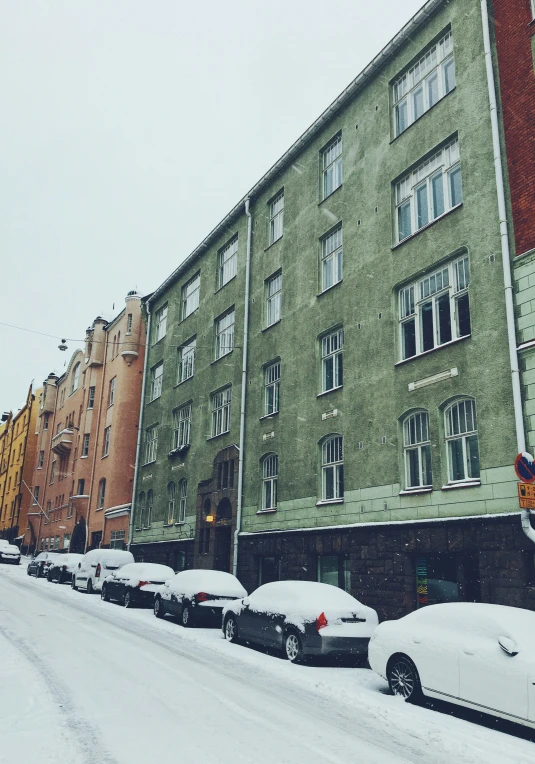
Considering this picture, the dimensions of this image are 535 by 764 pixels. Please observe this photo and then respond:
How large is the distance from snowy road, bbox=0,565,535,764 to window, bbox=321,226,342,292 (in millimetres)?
12057

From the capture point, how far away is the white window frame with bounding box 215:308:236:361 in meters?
27.6

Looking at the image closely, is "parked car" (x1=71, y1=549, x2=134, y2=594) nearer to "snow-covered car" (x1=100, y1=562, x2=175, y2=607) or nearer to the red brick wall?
"snow-covered car" (x1=100, y1=562, x2=175, y2=607)

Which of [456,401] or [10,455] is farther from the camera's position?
[10,455]

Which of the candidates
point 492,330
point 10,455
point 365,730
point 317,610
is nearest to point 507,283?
point 492,330

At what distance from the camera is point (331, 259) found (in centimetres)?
2156

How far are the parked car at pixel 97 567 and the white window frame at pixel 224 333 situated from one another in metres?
9.07

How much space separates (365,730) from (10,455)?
77699 millimetres

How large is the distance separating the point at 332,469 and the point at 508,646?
1168 cm

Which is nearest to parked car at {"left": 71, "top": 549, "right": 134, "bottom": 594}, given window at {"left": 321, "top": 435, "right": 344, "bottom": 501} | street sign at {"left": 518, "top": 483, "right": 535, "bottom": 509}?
window at {"left": 321, "top": 435, "right": 344, "bottom": 501}

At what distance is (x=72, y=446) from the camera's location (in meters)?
50.7

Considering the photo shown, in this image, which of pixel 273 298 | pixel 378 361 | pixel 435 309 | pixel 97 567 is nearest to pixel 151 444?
pixel 97 567

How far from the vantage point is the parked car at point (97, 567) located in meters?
26.0

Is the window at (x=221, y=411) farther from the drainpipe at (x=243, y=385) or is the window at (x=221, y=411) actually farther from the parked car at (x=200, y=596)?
Answer: the parked car at (x=200, y=596)

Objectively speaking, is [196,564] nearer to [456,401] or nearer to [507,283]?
[456,401]
